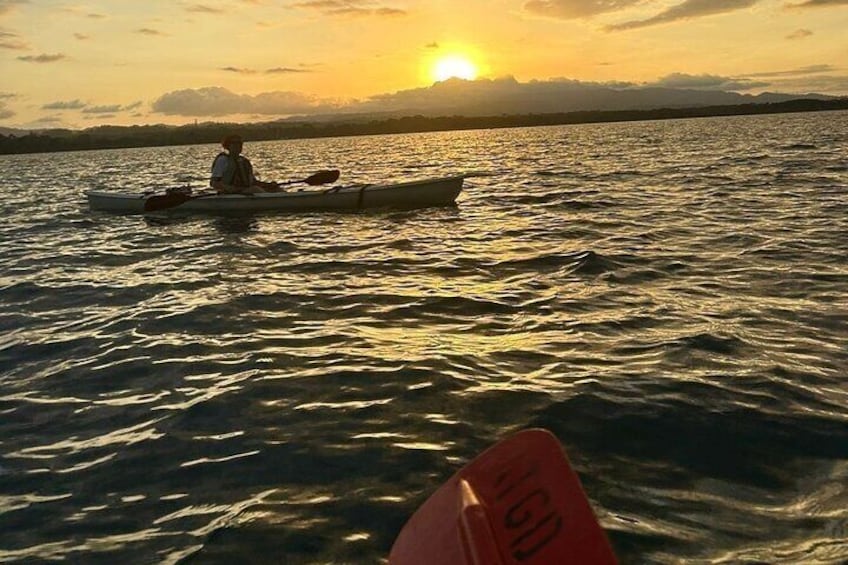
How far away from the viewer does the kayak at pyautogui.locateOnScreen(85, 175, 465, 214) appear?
19688mm

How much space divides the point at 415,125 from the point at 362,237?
185088 mm

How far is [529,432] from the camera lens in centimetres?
309

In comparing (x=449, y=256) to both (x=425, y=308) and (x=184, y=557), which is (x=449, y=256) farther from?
(x=184, y=557)

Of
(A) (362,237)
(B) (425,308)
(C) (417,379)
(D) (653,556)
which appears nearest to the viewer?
(D) (653,556)

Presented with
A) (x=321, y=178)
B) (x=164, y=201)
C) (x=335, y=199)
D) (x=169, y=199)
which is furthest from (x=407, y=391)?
(x=321, y=178)

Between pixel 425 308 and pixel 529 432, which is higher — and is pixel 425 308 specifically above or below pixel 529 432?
below

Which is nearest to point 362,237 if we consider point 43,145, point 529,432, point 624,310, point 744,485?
point 624,310

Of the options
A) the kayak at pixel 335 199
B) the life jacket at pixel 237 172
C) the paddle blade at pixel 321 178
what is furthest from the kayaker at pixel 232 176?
the paddle blade at pixel 321 178

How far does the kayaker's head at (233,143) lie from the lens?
18484 millimetres

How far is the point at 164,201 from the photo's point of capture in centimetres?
2053

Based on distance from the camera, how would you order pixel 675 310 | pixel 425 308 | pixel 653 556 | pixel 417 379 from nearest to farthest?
pixel 653 556, pixel 417 379, pixel 675 310, pixel 425 308

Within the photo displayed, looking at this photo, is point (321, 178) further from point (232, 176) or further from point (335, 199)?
point (232, 176)

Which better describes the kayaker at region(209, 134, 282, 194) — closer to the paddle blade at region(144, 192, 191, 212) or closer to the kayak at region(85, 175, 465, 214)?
the kayak at region(85, 175, 465, 214)

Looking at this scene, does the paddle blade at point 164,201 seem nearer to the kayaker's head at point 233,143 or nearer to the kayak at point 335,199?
the kayak at point 335,199
